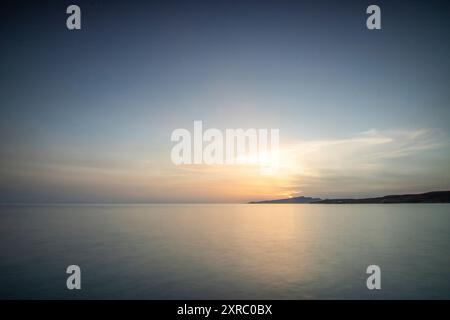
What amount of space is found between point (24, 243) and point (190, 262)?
20.3 meters

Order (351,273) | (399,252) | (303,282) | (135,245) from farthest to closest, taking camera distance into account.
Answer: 1. (135,245)
2. (399,252)
3. (351,273)
4. (303,282)

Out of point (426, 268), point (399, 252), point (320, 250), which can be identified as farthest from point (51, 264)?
point (399, 252)

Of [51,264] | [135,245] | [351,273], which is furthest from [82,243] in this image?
[351,273]

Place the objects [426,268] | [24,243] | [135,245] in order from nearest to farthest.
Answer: [426,268]
[135,245]
[24,243]

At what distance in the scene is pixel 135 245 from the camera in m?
28.3

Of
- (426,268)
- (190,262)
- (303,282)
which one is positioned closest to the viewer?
(303,282)

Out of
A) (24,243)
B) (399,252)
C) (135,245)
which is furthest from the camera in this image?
(24,243)

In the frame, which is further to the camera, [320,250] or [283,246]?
[283,246]

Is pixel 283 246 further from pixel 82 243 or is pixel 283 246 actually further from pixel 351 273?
pixel 82 243
